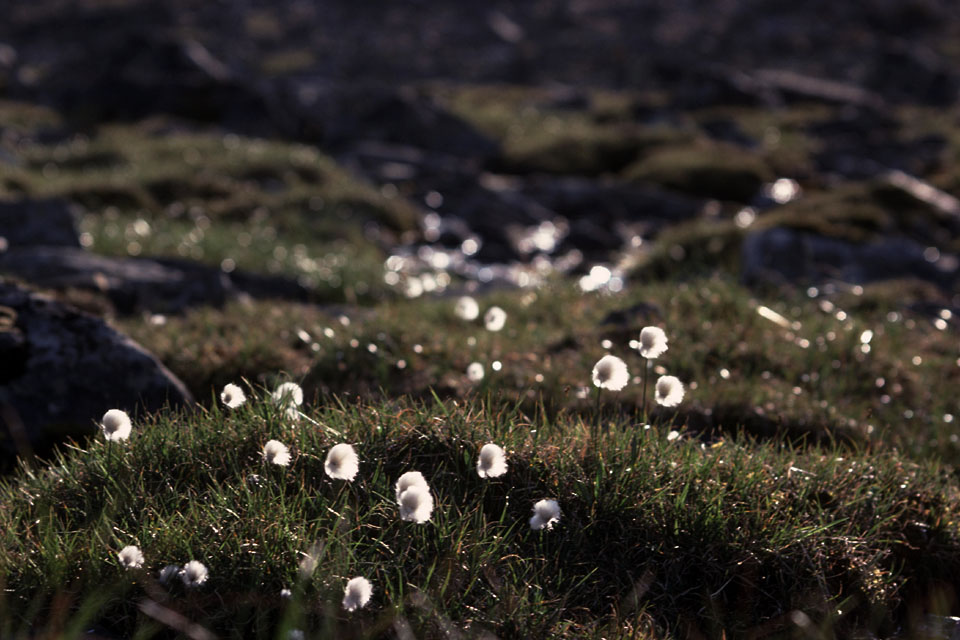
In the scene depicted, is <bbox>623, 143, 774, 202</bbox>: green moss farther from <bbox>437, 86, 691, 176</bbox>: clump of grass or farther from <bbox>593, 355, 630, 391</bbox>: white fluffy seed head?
<bbox>593, 355, 630, 391</bbox>: white fluffy seed head

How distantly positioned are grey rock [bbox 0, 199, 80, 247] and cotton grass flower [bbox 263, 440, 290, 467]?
7852 mm

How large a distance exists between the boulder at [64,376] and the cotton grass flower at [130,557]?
2353 millimetres

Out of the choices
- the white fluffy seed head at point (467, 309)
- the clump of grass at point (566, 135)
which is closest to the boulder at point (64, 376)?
the white fluffy seed head at point (467, 309)

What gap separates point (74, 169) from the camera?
18.4m

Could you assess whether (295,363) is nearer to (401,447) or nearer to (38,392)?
(38,392)

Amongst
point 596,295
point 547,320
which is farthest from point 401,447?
point 596,295

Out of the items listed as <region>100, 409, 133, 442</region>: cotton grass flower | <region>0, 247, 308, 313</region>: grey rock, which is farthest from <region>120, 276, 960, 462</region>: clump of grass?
<region>100, 409, 133, 442</region>: cotton grass flower

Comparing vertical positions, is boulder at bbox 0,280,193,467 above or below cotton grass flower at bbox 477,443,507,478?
below

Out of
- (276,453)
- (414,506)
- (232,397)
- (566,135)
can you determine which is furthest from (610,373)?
(566,135)

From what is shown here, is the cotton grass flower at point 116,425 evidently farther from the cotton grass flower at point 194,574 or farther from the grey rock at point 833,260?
the grey rock at point 833,260

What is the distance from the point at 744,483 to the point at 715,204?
1610 centimetres

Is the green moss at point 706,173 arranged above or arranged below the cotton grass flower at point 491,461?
below

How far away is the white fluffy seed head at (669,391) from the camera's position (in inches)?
166

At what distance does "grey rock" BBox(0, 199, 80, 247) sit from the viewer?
34.1 ft
